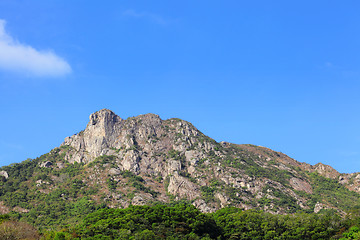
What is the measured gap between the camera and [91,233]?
112062mm

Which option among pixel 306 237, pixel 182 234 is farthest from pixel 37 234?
pixel 306 237

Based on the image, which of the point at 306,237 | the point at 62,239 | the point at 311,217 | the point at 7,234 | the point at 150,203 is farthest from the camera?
the point at 150,203

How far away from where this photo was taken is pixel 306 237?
132500 mm

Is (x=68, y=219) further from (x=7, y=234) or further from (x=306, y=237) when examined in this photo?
(x=306, y=237)

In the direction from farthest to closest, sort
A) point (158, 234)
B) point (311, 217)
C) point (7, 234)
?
point (311, 217), point (158, 234), point (7, 234)

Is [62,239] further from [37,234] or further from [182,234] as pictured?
[182,234]

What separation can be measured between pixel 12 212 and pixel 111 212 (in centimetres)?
7021

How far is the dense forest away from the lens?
113 meters

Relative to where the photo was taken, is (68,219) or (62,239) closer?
(62,239)

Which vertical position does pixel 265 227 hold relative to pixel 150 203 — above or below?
below

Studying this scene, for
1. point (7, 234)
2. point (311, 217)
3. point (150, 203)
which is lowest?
point (7, 234)

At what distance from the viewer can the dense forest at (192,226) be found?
112812 mm

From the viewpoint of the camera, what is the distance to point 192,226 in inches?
5010

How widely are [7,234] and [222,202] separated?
394 ft
